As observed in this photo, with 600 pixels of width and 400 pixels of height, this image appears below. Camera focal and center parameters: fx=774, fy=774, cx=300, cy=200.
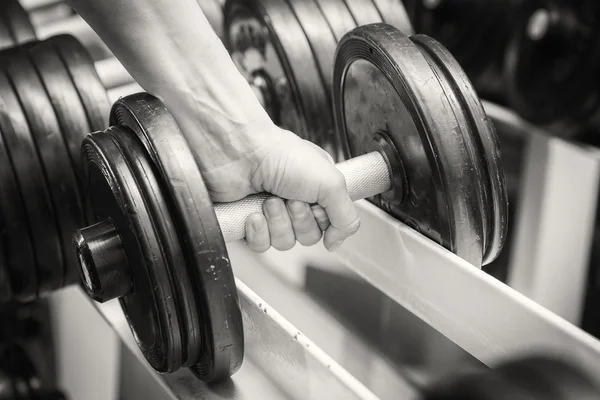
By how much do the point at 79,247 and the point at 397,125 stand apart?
0.45 meters

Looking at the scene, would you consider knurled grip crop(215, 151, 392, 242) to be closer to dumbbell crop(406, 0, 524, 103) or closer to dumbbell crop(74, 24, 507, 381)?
dumbbell crop(74, 24, 507, 381)

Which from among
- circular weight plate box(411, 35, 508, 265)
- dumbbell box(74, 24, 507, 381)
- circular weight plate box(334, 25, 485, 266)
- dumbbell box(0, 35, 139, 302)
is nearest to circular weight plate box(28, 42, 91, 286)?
dumbbell box(0, 35, 139, 302)

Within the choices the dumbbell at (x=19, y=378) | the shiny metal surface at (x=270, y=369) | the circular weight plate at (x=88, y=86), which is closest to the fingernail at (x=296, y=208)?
the shiny metal surface at (x=270, y=369)

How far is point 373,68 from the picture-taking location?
1086 mm

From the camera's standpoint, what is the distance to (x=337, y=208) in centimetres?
97

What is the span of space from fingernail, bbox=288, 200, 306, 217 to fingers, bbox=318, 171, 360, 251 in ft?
0.08

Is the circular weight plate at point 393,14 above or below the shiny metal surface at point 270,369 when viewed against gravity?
above

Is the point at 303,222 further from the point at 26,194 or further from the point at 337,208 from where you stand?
the point at 26,194

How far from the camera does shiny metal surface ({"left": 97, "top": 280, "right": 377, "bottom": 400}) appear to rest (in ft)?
2.96

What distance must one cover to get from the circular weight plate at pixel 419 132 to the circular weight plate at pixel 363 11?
10.5 inches

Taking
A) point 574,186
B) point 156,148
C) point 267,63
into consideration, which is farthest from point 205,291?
point 574,186

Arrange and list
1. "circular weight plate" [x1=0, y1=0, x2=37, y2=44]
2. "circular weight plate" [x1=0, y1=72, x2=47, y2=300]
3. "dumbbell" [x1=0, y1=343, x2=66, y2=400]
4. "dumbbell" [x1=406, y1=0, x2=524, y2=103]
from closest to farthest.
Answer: "circular weight plate" [x1=0, y1=72, x2=47, y2=300]
"dumbbell" [x1=0, y1=343, x2=66, y2=400]
"circular weight plate" [x1=0, y1=0, x2=37, y2=44]
"dumbbell" [x1=406, y1=0, x2=524, y2=103]

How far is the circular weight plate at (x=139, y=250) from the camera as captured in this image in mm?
837

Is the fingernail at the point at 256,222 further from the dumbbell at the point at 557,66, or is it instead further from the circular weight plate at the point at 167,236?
the dumbbell at the point at 557,66
